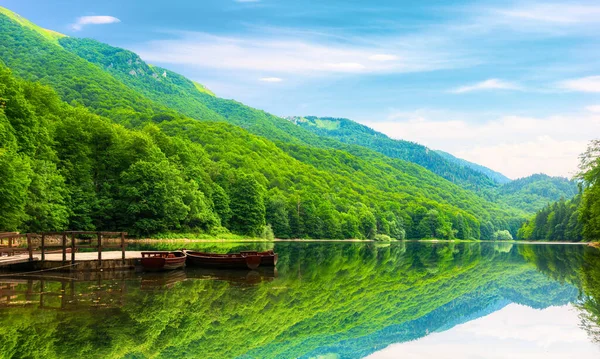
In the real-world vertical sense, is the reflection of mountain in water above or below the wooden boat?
below

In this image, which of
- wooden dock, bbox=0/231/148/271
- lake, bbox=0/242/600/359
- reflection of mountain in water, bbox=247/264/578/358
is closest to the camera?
lake, bbox=0/242/600/359

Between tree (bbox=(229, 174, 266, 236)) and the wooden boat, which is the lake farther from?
tree (bbox=(229, 174, 266, 236))

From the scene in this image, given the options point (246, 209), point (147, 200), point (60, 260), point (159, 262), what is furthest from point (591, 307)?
point (246, 209)

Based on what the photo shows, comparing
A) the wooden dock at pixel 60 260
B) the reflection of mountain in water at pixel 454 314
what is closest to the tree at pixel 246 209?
the wooden dock at pixel 60 260

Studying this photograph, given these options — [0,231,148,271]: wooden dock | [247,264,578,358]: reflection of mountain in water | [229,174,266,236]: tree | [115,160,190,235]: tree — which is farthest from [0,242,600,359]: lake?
[229,174,266,236]: tree

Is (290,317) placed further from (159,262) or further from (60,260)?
(60,260)

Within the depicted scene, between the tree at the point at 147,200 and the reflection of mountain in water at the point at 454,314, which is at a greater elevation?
the tree at the point at 147,200

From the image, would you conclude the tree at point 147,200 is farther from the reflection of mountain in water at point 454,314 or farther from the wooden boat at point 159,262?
the reflection of mountain in water at point 454,314

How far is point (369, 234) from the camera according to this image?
595ft

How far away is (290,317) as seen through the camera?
26156 mm

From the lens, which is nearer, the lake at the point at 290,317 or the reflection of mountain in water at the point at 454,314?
the lake at the point at 290,317

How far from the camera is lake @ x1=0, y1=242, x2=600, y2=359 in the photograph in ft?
65.3

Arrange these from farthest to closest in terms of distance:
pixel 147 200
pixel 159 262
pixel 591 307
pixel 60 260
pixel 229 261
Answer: pixel 147 200
pixel 229 261
pixel 159 262
pixel 60 260
pixel 591 307

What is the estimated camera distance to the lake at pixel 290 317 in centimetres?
1989
